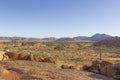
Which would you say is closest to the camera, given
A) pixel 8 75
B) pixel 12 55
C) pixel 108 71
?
pixel 8 75

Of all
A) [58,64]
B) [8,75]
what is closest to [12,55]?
[58,64]

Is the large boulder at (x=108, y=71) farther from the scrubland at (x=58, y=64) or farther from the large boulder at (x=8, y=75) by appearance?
the large boulder at (x=8, y=75)

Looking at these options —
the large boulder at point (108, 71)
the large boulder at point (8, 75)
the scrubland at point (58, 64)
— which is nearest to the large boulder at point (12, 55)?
the scrubland at point (58, 64)

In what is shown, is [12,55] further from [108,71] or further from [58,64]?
[108,71]

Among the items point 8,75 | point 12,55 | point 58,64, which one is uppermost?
point 12,55

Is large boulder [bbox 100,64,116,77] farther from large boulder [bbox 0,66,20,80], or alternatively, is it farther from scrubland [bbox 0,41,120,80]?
large boulder [bbox 0,66,20,80]

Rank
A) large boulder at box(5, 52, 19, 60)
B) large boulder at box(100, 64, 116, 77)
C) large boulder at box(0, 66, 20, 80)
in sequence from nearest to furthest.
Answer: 1. large boulder at box(0, 66, 20, 80)
2. large boulder at box(100, 64, 116, 77)
3. large boulder at box(5, 52, 19, 60)

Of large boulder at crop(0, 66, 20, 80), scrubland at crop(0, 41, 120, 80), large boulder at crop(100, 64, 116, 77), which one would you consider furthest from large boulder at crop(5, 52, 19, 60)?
large boulder at crop(0, 66, 20, 80)

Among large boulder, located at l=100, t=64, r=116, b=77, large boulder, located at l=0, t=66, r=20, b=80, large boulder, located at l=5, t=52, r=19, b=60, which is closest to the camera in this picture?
large boulder, located at l=0, t=66, r=20, b=80

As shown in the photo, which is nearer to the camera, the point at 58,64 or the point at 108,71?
the point at 108,71

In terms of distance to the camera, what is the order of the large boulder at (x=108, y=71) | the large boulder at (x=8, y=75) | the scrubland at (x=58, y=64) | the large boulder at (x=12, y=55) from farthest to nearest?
the large boulder at (x=12, y=55) < the large boulder at (x=108, y=71) < the scrubland at (x=58, y=64) < the large boulder at (x=8, y=75)

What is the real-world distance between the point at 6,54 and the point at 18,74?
25.7ft

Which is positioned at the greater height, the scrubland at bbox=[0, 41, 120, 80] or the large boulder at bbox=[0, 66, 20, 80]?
the large boulder at bbox=[0, 66, 20, 80]

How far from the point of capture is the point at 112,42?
7575cm
